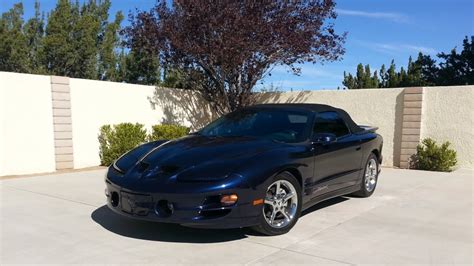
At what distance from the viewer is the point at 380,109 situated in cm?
1174

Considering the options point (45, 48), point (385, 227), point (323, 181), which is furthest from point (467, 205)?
point (45, 48)

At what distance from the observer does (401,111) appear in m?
11.4

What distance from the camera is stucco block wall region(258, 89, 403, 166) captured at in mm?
11492

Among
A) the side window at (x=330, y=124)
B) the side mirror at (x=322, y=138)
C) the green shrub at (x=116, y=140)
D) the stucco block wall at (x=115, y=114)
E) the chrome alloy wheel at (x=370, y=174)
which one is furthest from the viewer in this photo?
the green shrub at (x=116, y=140)

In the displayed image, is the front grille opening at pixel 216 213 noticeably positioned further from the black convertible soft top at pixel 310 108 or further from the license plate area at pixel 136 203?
the black convertible soft top at pixel 310 108

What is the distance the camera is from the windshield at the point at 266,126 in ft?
17.8

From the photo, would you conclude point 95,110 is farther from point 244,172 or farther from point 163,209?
point 244,172

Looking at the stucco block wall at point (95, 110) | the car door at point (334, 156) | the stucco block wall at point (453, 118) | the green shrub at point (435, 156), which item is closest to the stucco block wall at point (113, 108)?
the stucco block wall at point (95, 110)

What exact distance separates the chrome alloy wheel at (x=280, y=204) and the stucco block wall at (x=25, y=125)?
6.48 meters

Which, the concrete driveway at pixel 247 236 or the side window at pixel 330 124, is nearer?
the concrete driveway at pixel 247 236

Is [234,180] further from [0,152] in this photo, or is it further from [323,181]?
[0,152]

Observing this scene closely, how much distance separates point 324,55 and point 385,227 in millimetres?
7396

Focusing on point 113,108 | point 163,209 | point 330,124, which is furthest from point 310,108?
point 113,108

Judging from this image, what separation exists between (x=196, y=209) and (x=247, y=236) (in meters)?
0.80
